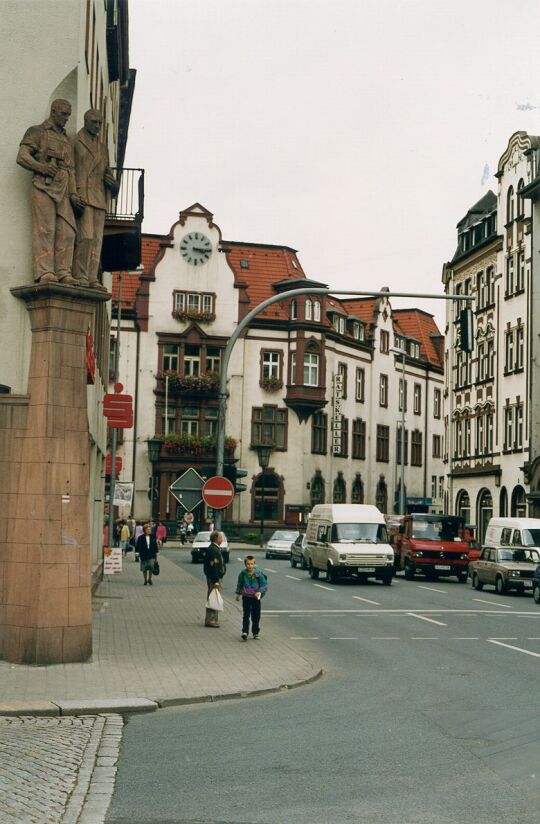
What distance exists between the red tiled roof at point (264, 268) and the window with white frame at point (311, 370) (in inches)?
122

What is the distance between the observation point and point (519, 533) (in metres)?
39.3

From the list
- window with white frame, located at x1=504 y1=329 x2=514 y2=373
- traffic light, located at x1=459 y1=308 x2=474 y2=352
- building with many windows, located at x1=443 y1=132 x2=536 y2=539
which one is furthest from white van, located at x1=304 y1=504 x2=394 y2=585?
window with white frame, located at x1=504 y1=329 x2=514 y2=373

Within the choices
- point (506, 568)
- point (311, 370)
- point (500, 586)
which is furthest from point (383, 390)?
point (506, 568)

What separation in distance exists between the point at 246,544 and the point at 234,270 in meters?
Answer: 17.4

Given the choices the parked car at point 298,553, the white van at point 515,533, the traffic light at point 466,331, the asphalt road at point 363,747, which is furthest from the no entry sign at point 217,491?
the parked car at point 298,553

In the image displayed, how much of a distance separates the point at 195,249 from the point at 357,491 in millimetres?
21061

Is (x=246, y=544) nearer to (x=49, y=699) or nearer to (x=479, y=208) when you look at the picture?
(x=479, y=208)

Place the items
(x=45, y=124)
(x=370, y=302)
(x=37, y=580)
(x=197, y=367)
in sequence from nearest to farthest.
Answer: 1. (x=37, y=580)
2. (x=45, y=124)
3. (x=197, y=367)
4. (x=370, y=302)

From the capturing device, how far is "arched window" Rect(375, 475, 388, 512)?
89312 millimetres

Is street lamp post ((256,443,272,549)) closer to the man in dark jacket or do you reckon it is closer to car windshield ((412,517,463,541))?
car windshield ((412,517,463,541))

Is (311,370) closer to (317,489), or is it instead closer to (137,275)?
(317,489)

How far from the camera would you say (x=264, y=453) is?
73750 millimetres

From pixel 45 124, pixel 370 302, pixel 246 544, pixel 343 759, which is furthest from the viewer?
pixel 370 302

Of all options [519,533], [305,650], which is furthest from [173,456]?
[305,650]
